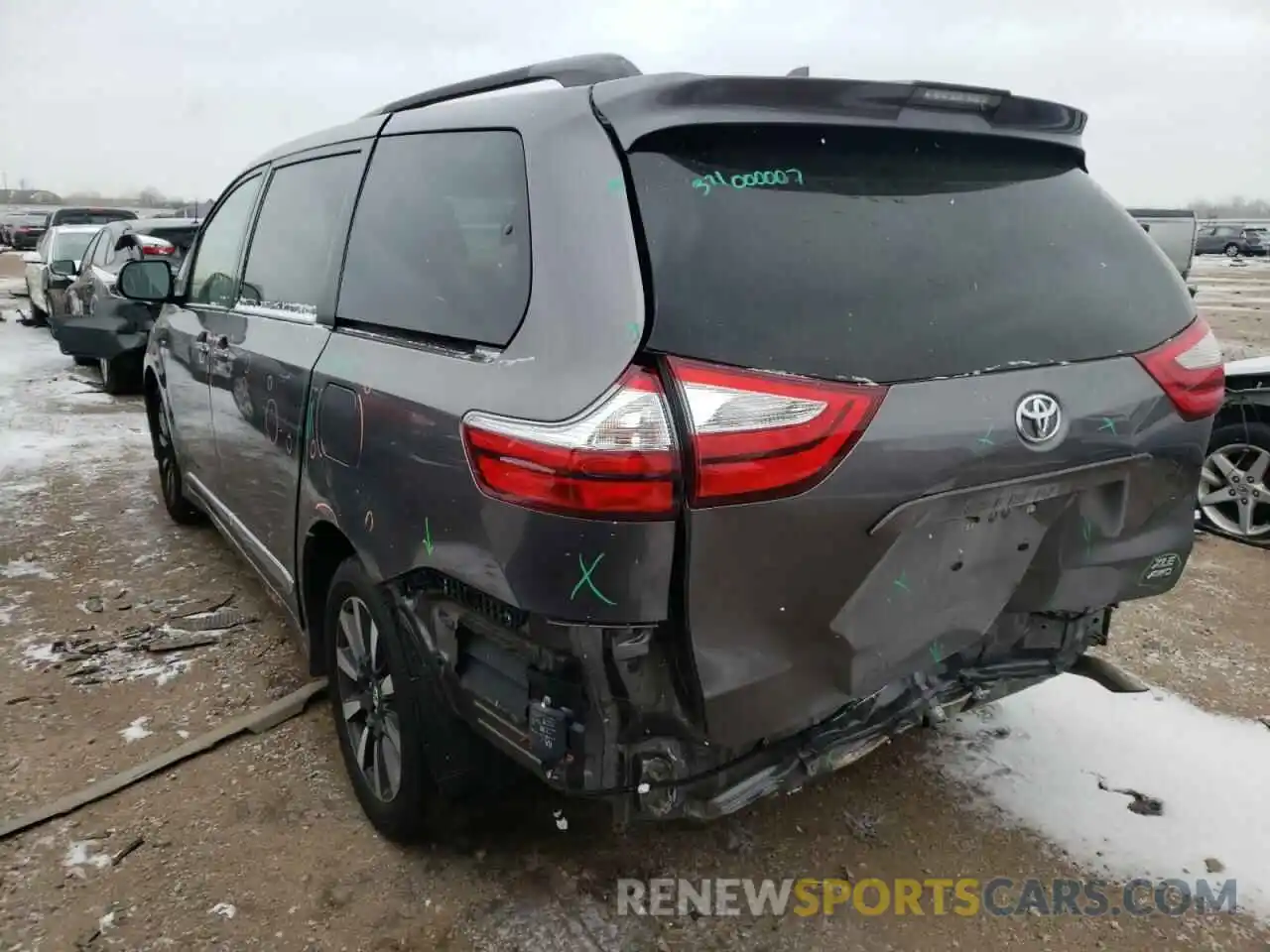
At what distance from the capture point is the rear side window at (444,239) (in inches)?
80.4

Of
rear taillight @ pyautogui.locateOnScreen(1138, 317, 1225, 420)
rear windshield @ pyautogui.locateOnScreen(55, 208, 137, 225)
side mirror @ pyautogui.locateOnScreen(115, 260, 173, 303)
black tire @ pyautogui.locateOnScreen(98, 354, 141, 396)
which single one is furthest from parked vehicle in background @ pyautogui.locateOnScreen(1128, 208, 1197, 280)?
rear windshield @ pyautogui.locateOnScreen(55, 208, 137, 225)

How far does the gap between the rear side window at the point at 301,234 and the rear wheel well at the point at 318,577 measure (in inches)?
26.6

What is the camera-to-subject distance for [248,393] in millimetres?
3270

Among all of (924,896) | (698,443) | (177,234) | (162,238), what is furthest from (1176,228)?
(698,443)

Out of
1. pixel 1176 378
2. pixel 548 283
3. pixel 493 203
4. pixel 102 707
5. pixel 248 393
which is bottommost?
pixel 102 707

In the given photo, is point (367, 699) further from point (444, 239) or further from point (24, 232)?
point (24, 232)

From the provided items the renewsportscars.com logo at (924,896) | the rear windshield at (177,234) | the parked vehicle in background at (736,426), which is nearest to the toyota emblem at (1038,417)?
the parked vehicle in background at (736,426)

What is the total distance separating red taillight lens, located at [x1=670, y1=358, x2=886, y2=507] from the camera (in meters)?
1.69

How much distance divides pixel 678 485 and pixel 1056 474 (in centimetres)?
87

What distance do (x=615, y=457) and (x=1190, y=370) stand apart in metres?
1.50

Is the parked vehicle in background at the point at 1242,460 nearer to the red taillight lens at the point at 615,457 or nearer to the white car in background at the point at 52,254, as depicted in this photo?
the red taillight lens at the point at 615,457

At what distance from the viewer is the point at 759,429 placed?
66.9 inches

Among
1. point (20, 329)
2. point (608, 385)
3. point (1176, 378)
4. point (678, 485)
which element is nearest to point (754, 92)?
point (608, 385)

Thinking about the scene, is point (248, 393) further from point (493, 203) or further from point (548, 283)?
point (548, 283)
